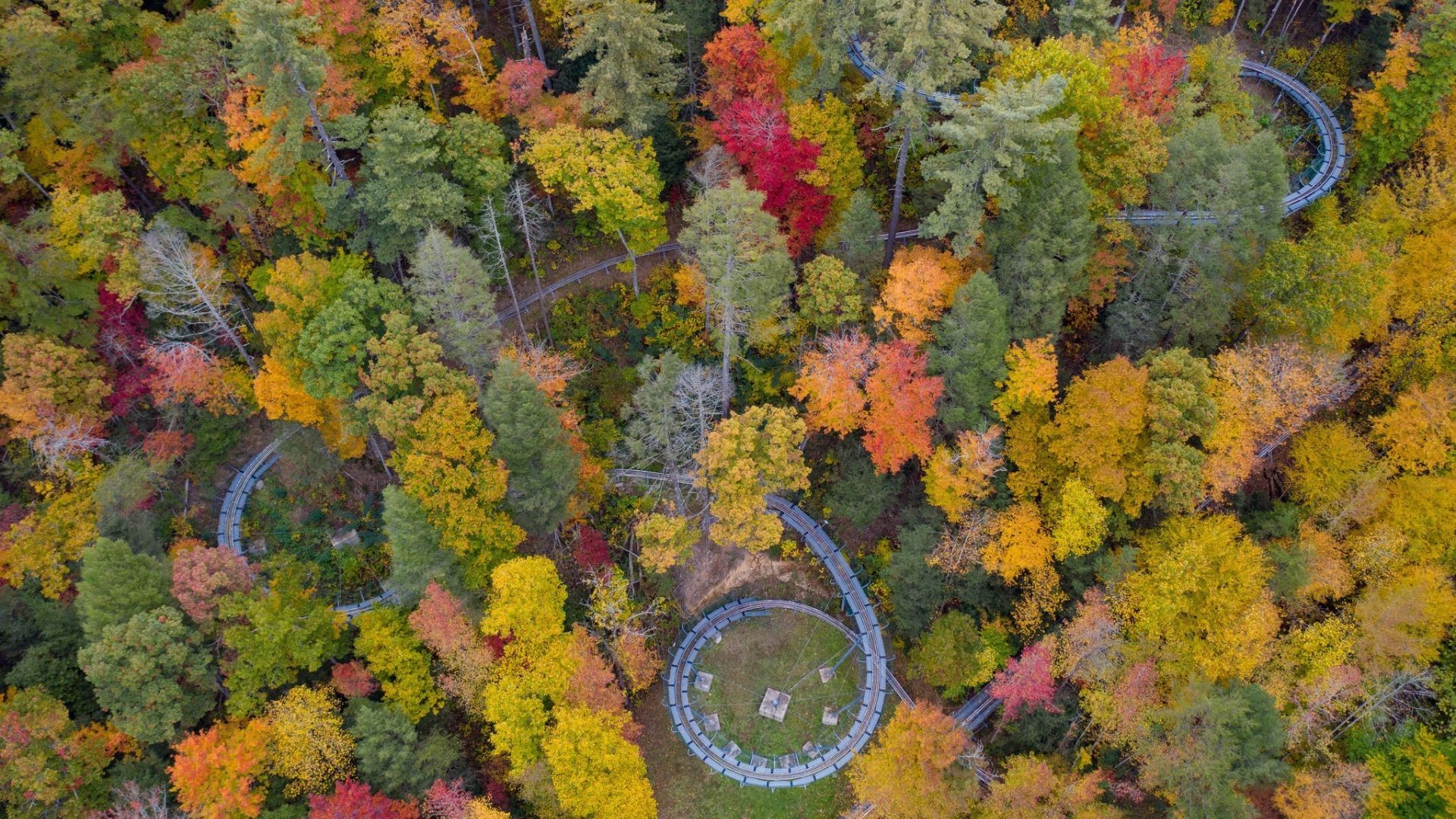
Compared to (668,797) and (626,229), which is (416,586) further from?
(626,229)

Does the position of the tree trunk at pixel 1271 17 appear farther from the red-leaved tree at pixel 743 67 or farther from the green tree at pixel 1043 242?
the red-leaved tree at pixel 743 67

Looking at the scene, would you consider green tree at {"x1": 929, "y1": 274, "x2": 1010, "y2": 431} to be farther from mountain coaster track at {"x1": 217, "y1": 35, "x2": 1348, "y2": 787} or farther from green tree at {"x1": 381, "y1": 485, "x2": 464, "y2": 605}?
green tree at {"x1": 381, "y1": 485, "x2": 464, "y2": 605}

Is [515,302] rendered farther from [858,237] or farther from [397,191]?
[858,237]

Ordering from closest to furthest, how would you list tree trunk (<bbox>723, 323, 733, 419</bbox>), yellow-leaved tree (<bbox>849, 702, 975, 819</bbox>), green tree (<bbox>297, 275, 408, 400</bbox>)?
yellow-leaved tree (<bbox>849, 702, 975, 819</bbox>) < green tree (<bbox>297, 275, 408, 400</bbox>) < tree trunk (<bbox>723, 323, 733, 419</bbox>)

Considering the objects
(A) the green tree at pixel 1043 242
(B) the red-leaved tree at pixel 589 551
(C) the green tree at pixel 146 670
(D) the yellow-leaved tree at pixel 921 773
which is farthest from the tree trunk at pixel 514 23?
(D) the yellow-leaved tree at pixel 921 773

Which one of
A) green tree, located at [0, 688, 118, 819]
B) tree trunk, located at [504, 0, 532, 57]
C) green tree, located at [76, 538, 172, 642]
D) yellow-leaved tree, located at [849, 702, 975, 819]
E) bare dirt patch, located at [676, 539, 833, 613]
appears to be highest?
tree trunk, located at [504, 0, 532, 57]

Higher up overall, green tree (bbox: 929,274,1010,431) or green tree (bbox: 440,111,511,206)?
green tree (bbox: 440,111,511,206)

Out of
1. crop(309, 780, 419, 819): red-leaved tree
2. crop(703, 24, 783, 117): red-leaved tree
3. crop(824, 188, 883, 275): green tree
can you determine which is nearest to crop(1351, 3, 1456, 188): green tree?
crop(824, 188, 883, 275): green tree
